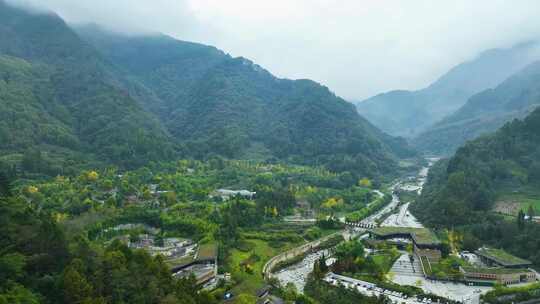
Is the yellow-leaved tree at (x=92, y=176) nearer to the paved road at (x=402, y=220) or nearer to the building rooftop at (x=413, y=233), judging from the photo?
the building rooftop at (x=413, y=233)

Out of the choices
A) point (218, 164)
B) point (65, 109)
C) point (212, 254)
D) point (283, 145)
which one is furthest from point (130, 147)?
point (212, 254)

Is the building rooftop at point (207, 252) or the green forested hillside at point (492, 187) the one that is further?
the green forested hillside at point (492, 187)

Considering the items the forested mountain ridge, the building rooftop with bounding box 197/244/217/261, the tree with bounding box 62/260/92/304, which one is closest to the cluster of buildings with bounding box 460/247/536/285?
the building rooftop with bounding box 197/244/217/261

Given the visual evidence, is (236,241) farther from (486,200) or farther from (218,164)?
(218,164)

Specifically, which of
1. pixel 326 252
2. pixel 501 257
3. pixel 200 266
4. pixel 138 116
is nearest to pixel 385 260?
pixel 326 252

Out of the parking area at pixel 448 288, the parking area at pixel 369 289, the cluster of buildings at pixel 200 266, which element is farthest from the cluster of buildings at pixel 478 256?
the cluster of buildings at pixel 200 266

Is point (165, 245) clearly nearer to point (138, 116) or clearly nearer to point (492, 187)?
point (492, 187)
